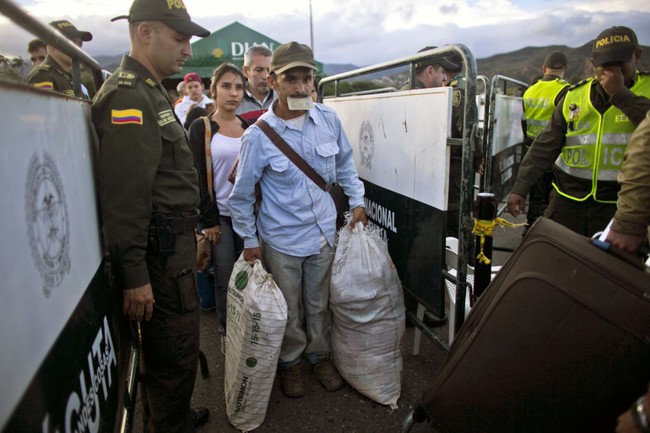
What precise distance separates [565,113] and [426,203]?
1.19 m

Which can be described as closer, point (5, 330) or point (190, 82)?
point (5, 330)

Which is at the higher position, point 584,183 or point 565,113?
point 565,113

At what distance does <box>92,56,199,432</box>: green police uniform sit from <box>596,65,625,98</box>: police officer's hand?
2.20 m

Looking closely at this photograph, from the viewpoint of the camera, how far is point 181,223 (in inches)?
72.2

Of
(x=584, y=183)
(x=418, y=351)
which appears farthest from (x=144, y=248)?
(x=584, y=183)

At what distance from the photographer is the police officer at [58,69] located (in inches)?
69.4

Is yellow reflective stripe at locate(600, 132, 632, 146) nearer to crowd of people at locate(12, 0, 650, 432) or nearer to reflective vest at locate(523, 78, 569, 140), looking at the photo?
crowd of people at locate(12, 0, 650, 432)

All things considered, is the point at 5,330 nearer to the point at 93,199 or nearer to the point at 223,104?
the point at 93,199

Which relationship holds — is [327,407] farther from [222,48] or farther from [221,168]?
[222,48]

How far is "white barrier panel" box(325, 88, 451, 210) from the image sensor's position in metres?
2.05

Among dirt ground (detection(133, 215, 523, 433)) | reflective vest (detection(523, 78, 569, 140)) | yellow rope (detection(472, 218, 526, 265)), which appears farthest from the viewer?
reflective vest (detection(523, 78, 569, 140))

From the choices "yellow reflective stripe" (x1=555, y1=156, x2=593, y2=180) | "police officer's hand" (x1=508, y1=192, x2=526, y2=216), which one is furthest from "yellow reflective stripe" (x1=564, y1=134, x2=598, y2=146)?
"police officer's hand" (x1=508, y1=192, x2=526, y2=216)

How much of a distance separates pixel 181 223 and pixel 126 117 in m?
0.48

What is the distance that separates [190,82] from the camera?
6645mm
